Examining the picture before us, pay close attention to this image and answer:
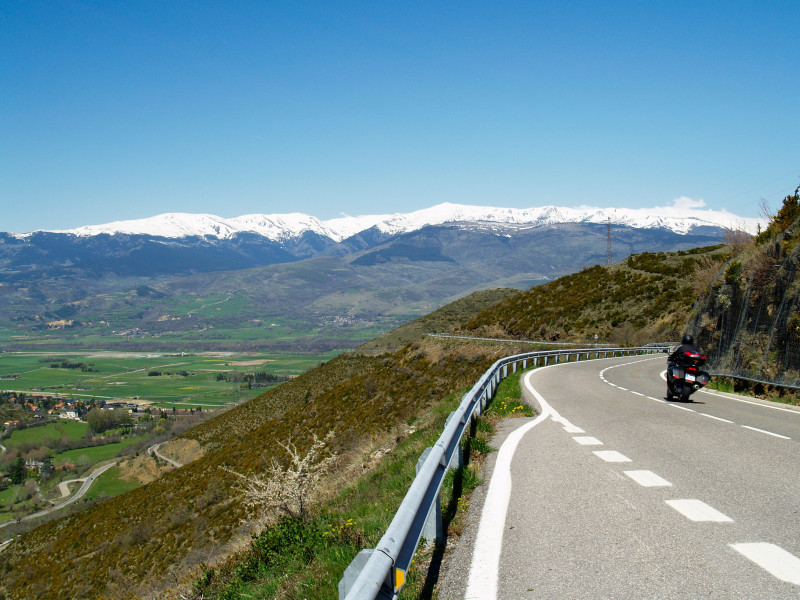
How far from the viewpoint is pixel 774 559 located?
11.5 ft

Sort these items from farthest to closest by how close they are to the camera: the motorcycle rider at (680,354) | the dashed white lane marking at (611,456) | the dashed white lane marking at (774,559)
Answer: the motorcycle rider at (680,354) → the dashed white lane marking at (611,456) → the dashed white lane marking at (774,559)

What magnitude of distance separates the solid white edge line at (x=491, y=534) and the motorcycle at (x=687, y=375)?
7.36m

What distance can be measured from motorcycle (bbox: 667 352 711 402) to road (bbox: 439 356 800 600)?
345cm

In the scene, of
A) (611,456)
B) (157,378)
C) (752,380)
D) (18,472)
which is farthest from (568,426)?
(157,378)

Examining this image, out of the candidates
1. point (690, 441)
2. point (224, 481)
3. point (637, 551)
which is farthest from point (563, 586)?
point (224, 481)

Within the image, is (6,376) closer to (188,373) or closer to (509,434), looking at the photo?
A: (188,373)

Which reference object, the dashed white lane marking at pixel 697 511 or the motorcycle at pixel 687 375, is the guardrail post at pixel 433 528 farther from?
the motorcycle at pixel 687 375

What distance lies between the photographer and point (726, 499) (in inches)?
197

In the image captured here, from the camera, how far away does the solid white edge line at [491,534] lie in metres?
3.34

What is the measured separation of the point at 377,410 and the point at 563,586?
26.5m

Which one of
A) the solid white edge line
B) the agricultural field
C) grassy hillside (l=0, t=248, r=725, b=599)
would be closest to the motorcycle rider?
grassy hillside (l=0, t=248, r=725, b=599)

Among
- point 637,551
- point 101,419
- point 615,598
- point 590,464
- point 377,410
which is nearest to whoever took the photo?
point 615,598

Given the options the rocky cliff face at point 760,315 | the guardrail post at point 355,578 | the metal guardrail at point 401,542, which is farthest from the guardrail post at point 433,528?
the rocky cliff face at point 760,315

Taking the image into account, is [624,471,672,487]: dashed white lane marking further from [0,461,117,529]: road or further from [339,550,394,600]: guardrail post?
[0,461,117,529]: road
